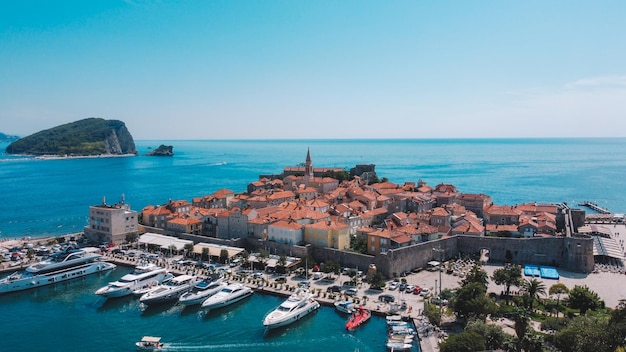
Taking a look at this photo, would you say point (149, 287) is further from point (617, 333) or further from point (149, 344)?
point (617, 333)

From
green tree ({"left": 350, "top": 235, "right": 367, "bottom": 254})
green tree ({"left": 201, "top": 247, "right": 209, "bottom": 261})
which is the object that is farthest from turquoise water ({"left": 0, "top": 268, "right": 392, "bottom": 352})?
green tree ({"left": 350, "top": 235, "right": 367, "bottom": 254})

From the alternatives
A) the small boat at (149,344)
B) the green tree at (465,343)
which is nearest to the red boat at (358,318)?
the green tree at (465,343)

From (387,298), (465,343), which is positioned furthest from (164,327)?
(465,343)

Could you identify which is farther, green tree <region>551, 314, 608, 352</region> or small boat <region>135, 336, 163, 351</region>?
small boat <region>135, 336, 163, 351</region>

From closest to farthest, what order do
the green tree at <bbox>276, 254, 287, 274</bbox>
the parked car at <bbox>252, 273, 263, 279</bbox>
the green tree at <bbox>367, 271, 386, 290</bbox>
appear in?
the green tree at <bbox>367, 271, 386, 290</bbox>, the parked car at <bbox>252, 273, 263, 279</bbox>, the green tree at <bbox>276, 254, 287, 274</bbox>

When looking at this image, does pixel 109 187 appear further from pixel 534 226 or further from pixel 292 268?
pixel 534 226

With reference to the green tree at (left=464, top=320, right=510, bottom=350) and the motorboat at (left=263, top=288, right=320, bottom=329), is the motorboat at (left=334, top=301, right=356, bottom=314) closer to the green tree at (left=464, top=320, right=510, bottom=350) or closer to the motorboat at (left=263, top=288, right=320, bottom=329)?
the motorboat at (left=263, top=288, right=320, bottom=329)

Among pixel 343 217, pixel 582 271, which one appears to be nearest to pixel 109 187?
pixel 343 217
